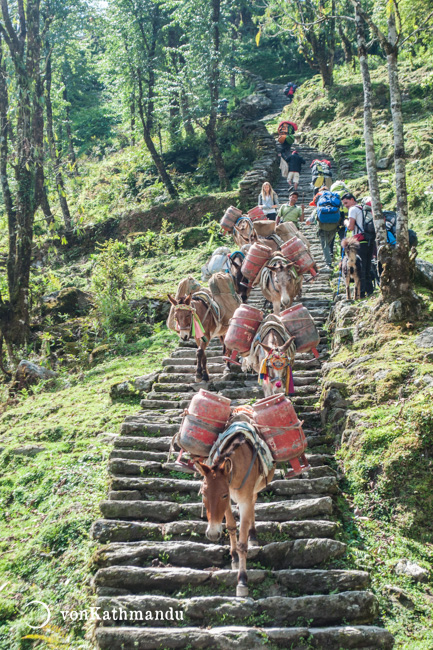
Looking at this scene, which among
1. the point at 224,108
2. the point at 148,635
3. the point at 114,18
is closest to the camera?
the point at 148,635

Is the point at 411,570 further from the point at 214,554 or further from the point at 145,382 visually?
the point at 145,382

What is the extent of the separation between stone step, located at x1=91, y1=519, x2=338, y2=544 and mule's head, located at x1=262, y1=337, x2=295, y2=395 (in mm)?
1973

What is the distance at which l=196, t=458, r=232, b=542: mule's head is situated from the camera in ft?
18.6

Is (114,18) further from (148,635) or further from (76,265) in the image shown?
(148,635)

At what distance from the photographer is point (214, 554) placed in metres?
6.58

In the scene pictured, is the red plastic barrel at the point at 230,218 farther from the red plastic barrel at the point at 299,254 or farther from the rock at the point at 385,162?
the rock at the point at 385,162

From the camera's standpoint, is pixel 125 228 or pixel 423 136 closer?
pixel 423 136

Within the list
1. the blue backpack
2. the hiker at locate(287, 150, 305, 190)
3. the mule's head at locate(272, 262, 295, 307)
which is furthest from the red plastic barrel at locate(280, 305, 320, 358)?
the hiker at locate(287, 150, 305, 190)

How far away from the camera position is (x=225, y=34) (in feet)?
80.4

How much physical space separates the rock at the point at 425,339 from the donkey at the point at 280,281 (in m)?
3.13

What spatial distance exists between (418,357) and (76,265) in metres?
17.7

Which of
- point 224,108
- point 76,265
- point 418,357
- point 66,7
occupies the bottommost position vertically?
point 418,357

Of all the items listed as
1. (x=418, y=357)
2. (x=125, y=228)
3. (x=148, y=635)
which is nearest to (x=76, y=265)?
(x=125, y=228)

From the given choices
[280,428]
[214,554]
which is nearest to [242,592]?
[214,554]
